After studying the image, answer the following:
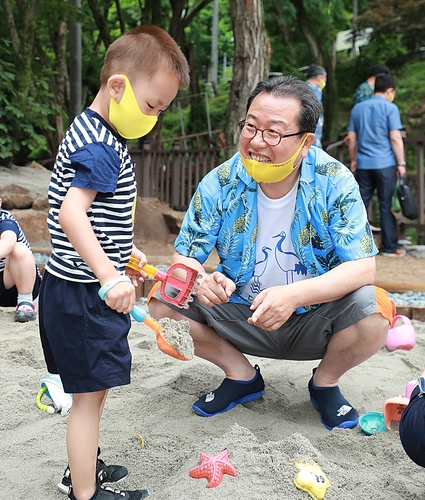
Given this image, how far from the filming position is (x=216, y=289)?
7.16 ft

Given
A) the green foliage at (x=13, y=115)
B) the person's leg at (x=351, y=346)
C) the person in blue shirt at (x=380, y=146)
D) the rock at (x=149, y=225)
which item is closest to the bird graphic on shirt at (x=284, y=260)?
the person's leg at (x=351, y=346)

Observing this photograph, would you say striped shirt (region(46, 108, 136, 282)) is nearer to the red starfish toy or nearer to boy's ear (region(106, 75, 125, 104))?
boy's ear (region(106, 75, 125, 104))

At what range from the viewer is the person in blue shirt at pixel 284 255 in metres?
2.30

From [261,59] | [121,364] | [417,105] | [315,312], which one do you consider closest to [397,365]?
[315,312]

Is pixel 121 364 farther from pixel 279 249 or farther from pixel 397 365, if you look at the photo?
pixel 397 365

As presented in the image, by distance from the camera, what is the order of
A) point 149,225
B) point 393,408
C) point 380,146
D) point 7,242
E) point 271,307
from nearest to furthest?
point 271,307, point 393,408, point 7,242, point 380,146, point 149,225

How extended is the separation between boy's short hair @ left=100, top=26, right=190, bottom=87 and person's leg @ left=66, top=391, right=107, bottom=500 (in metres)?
0.90

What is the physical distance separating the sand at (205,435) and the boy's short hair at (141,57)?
1.08 meters

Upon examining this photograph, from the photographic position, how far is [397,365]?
3086 millimetres

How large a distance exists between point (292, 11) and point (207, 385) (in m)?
11.3

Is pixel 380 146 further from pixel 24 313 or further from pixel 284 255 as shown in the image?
pixel 284 255

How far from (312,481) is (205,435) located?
2.06ft

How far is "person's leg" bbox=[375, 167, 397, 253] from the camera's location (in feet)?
21.3

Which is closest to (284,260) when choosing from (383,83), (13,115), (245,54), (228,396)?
(228,396)
